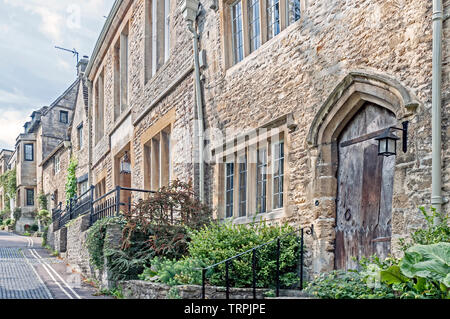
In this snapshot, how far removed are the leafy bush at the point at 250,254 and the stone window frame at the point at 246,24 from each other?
3.32 m

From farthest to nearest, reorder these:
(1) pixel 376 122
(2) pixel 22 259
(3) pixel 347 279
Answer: (2) pixel 22 259, (1) pixel 376 122, (3) pixel 347 279

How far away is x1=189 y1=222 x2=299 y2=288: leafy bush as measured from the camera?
712 cm

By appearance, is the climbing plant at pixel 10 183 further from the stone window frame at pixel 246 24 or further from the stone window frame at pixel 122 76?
the stone window frame at pixel 246 24

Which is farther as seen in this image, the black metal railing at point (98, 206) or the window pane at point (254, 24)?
the black metal railing at point (98, 206)

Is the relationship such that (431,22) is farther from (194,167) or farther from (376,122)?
(194,167)

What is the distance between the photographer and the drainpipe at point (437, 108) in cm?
517

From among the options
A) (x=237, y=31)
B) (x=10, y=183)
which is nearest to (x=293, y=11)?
(x=237, y=31)

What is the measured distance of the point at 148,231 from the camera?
31.2ft

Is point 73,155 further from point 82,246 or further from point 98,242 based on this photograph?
point 98,242

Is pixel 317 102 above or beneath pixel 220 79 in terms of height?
beneath

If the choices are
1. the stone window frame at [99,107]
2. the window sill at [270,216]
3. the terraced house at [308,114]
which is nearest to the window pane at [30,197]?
the stone window frame at [99,107]

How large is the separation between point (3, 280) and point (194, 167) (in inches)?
175

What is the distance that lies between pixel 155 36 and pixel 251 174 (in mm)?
6228
